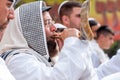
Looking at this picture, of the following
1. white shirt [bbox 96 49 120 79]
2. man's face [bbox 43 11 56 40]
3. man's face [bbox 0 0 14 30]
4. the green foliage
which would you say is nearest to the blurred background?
the green foliage

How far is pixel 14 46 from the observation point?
4.82 meters

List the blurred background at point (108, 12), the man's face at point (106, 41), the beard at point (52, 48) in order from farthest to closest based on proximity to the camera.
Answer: the blurred background at point (108, 12), the man's face at point (106, 41), the beard at point (52, 48)

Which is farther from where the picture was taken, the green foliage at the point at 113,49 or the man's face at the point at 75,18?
the green foliage at the point at 113,49

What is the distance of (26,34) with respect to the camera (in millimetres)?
4910

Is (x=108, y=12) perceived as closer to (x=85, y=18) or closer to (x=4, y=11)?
(x=85, y=18)

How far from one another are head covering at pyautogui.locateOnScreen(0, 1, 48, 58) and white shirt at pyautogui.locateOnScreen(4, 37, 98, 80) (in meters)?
0.19

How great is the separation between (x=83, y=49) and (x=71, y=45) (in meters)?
0.12

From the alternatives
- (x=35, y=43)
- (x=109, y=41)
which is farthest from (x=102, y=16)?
(x=35, y=43)

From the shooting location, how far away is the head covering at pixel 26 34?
487cm

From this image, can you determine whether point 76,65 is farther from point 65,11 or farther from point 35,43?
point 65,11

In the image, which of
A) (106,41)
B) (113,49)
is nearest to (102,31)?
(106,41)

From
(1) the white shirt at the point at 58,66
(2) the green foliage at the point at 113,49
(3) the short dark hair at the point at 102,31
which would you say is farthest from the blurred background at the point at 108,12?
(1) the white shirt at the point at 58,66

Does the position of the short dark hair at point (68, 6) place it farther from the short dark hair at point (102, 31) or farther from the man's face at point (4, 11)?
the short dark hair at point (102, 31)

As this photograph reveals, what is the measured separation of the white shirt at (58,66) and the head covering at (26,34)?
19cm
